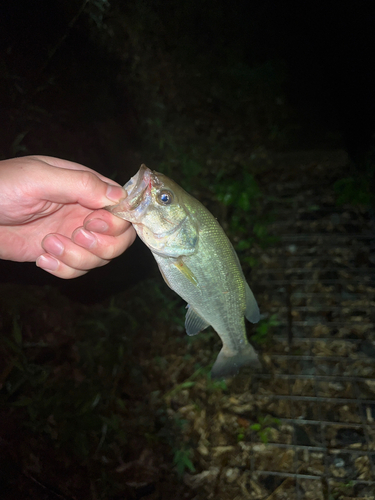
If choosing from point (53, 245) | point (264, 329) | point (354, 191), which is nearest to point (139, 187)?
point (53, 245)

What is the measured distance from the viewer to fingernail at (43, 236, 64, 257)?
2064 mm

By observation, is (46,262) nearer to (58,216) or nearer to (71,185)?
(58,216)

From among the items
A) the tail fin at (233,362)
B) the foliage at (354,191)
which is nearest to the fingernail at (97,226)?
the tail fin at (233,362)

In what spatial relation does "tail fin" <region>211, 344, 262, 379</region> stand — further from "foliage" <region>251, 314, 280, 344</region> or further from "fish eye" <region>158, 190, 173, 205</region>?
"foliage" <region>251, 314, 280, 344</region>

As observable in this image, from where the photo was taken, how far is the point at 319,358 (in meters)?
3.54

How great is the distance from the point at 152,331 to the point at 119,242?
247cm

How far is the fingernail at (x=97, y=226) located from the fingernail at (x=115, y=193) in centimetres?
21

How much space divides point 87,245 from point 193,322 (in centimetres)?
86

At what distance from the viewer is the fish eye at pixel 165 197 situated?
179 cm

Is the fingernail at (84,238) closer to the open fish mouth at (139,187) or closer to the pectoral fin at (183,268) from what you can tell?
the open fish mouth at (139,187)

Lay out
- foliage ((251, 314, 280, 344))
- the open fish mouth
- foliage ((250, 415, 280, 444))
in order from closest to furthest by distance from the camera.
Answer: the open fish mouth
foliage ((250, 415, 280, 444))
foliage ((251, 314, 280, 344))

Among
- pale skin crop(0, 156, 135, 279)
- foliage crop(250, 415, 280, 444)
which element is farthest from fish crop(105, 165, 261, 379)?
foliage crop(250, 415, 280, 444)

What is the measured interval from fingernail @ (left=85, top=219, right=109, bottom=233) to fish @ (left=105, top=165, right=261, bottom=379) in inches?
7.3

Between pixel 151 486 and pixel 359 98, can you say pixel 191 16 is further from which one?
pixel 151 486
